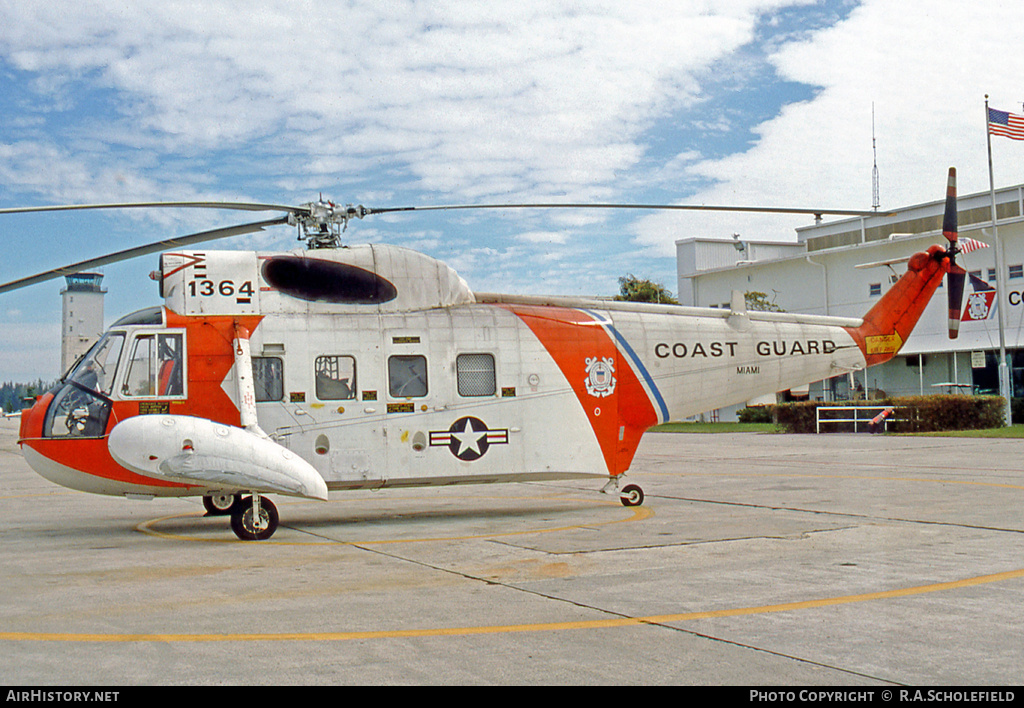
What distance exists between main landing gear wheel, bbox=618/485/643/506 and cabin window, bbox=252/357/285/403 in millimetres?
5516

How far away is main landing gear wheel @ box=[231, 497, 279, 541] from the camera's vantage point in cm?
1161

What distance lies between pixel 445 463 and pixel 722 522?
3965 millimetres

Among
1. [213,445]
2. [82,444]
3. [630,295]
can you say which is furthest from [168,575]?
[630,295]

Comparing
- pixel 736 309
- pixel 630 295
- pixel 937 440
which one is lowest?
pixel 937 440

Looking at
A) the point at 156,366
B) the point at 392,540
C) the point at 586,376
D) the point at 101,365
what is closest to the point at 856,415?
the point at 586,376

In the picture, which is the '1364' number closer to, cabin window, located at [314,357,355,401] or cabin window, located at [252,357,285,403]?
cabin window, located at [252,357,285,403]

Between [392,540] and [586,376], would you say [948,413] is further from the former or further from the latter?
[392,540]

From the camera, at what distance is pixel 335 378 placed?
12953 millimetres

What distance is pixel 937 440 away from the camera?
94.8 feet

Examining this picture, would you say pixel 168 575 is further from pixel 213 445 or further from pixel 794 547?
pixel 794 547

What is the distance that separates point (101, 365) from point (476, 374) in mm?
5142

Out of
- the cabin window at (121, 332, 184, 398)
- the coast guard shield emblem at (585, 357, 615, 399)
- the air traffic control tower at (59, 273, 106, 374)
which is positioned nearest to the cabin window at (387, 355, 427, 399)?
the coast guard shield emblem at (585, 357, 615, 399)

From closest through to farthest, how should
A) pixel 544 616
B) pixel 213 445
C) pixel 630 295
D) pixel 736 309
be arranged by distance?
pixel 544 616 → pixel 213 445 → pixel 736 309 → pixel 630 295

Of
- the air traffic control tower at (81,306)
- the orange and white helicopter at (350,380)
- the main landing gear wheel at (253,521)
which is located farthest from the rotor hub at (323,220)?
the air traffic control tower at (81,306)
